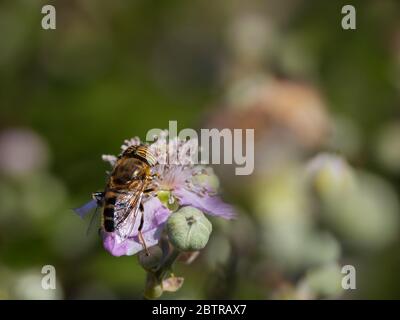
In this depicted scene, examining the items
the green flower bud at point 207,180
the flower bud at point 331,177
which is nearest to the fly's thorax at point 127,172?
the green flower bud at point 207,180

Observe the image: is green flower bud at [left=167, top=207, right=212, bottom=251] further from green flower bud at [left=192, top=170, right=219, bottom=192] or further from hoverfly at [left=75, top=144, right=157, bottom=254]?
green flower bud at [left=192, top=170, right=219, bottom=192]

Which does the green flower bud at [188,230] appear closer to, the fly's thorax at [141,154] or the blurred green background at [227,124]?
the fly's thorax at [141,154]

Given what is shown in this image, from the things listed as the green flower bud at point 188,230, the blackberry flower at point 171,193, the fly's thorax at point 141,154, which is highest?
the fly's thorax at point 141,154

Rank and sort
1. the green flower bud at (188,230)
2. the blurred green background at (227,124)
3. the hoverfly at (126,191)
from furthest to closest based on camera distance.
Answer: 1. the blurred green background at (227,124)
2. the hoverfly at (126,191)
3. the green flower bud at (188,230)

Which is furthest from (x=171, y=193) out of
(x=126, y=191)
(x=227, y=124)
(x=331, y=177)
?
(x=227, y=124)

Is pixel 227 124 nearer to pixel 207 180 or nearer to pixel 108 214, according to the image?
pixel 207 180
